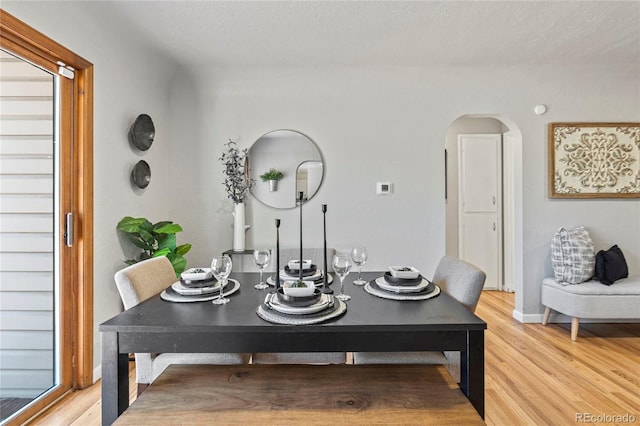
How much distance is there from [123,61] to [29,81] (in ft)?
2.68

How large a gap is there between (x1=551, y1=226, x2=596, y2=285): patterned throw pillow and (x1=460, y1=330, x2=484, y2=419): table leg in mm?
2354

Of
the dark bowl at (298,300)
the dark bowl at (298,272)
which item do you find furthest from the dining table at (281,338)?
the dark bowl at (298,272)

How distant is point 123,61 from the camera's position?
263 centimetres

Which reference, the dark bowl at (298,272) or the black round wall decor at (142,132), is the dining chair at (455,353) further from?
the black round wall decor at (142,132)

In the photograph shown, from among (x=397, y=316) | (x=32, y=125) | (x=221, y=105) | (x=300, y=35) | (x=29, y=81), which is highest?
(x=300, y=35)

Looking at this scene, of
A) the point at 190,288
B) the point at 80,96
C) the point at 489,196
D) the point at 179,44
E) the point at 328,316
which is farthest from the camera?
the point at 489,196

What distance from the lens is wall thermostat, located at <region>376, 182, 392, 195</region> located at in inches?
131

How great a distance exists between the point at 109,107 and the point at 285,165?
4.85 ft

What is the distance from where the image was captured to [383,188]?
333 cm

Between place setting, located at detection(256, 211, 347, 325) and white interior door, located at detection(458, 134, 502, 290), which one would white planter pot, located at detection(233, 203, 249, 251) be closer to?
place setting, located at detection(256, 211, 347, 325)

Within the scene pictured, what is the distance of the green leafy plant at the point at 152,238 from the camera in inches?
100

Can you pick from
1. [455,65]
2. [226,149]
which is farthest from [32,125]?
[455,65]

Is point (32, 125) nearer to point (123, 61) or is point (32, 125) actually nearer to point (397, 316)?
point (123, 61)

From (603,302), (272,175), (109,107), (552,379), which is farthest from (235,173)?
(603,302)
